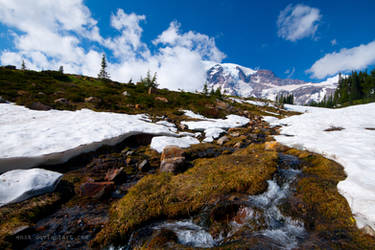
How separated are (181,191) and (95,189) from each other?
8.07 ft

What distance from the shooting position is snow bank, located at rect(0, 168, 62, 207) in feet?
10.7

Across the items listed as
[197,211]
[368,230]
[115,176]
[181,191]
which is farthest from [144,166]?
[368,230]

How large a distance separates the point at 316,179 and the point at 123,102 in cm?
1806

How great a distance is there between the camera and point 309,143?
664 centimetres

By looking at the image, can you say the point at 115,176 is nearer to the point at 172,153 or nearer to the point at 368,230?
the point at 172,153

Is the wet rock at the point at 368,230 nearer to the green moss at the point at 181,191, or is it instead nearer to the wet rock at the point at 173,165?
the green moss at the point at 181,191

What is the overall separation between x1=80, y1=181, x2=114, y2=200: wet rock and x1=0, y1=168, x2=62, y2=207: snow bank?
2.47 ft

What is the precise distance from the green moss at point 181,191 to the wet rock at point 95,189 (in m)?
0.70

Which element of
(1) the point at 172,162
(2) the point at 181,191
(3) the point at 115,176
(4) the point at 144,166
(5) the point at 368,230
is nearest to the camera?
(5) the point at 368,230

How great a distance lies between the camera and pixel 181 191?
371 cm

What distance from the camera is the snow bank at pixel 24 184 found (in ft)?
10.7

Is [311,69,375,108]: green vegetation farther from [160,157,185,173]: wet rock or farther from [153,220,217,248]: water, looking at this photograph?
[153,220,217,248]: water

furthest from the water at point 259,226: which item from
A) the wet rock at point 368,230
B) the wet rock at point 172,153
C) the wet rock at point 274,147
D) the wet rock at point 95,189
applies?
the wet rock at point 274,147

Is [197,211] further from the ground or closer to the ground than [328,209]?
closer to the ground
